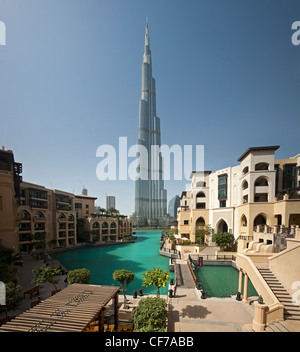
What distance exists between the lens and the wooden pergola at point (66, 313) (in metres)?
5.23

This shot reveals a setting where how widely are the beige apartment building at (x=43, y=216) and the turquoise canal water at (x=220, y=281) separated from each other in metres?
21.8

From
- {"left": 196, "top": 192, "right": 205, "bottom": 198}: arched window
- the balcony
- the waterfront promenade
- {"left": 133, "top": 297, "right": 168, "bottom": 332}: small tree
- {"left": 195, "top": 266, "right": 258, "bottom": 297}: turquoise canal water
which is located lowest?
{"left": 195, "top": 266, "right": 258, "bottom": 297}: turquoise canal water

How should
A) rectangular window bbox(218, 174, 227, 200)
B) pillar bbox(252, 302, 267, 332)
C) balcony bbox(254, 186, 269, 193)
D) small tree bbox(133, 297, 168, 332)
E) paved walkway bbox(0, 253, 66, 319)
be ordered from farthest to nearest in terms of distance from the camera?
rectangular window bbox(218, 174, 227, 200) < balcony bbox(254, 186, 269, 193) < paved walkway bbox(0, 253, 66, 319) < pillar bbox(252, 302, 267, 332) < small tree bbox(133, 297, 168, 332)

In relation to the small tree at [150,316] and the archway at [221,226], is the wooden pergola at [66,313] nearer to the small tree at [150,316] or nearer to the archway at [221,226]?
the small tree at [150,316]

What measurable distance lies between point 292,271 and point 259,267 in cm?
215

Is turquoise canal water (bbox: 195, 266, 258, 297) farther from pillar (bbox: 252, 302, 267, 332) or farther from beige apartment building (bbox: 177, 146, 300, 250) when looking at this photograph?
pillar (bbox: 252, 302, 267, 332)

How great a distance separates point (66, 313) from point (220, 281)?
19.9 meters

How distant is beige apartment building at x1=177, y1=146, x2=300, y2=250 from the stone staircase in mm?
11768

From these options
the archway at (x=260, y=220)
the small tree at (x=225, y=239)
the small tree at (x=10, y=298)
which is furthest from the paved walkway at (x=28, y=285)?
the archway at (x=260, y=220)

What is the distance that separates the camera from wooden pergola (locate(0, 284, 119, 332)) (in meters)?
5.23

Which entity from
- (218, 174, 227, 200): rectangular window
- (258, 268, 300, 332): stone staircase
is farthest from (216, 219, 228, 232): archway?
(258, 268, 300, 332): stone staircase

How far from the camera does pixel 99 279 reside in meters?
21.4

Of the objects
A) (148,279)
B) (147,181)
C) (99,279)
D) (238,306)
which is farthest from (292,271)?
(147,181)
